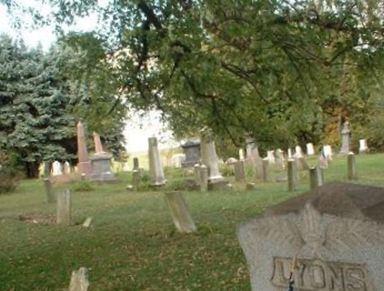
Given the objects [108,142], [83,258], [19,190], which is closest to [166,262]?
[83,258]

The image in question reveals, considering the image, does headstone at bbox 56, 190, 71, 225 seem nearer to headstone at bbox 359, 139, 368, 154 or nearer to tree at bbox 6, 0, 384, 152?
tree at bbox 6, 0, 384, 152

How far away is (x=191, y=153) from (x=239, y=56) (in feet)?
75.0

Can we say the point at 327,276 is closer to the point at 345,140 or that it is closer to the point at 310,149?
the point at 345,140

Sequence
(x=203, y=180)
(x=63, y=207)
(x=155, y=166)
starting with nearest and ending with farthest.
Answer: (x=63, y=207) → (x=203, y=180) → (x=155, y=166)

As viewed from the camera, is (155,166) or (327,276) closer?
(327,276)

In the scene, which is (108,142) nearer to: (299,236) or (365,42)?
(365,42)

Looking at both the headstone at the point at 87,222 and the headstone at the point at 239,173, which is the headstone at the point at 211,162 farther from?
the headstone at the point at 87,222

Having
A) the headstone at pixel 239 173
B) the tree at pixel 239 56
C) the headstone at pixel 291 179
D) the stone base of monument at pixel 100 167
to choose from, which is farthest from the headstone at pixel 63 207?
the stone base of monument at pixel 100 167

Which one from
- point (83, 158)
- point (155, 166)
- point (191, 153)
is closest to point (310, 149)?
point (191, 153)

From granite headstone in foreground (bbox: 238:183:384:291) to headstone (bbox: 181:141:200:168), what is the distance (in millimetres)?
Answer: 29324

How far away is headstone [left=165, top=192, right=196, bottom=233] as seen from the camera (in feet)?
39.1

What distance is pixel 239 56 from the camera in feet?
37.8

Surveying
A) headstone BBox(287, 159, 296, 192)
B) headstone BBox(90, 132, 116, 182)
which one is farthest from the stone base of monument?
headstone BBox(287, 159, 296, 192)

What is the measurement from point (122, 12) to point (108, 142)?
36.9 metres
